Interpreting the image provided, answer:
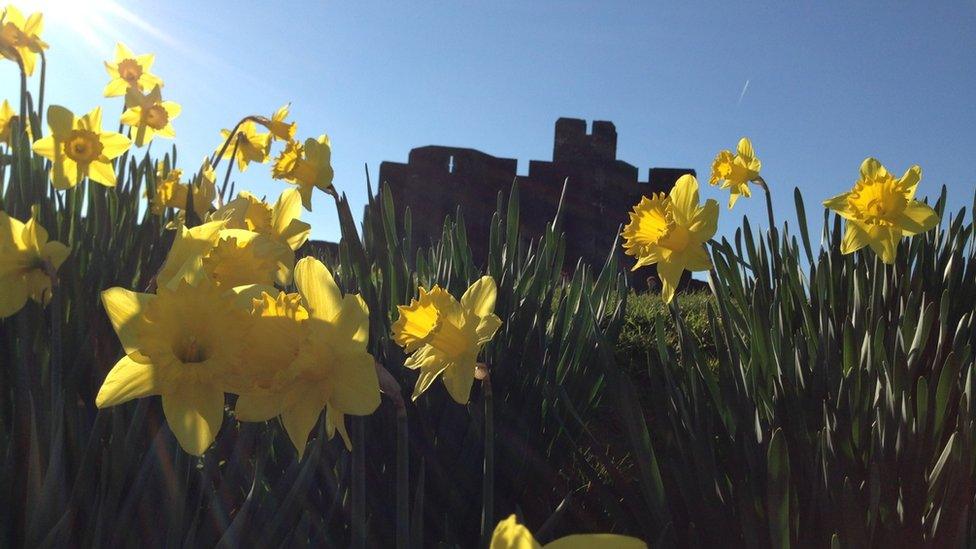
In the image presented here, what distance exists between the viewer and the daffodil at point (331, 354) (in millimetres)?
660

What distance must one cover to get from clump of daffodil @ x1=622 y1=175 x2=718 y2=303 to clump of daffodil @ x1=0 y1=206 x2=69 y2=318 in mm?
933

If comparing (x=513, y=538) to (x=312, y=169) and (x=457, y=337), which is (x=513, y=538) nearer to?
(x=457, y=337)

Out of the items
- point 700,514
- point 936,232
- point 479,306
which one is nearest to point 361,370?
point 479,306

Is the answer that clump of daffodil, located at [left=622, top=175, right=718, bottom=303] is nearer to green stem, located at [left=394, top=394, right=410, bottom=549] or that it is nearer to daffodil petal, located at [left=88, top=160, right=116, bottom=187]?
green stem, located at [left=394, top=394, right=410, bottom=549]

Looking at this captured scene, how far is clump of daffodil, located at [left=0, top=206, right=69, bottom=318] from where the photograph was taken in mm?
897

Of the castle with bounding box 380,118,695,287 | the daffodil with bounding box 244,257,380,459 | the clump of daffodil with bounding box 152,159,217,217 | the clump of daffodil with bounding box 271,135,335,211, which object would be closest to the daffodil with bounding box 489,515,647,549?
the daffodil with bounding box 244,257,380,459

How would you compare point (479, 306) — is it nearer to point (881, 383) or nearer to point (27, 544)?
point (27, 544)

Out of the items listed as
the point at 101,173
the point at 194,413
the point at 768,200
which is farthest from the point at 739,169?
the point at 194,413

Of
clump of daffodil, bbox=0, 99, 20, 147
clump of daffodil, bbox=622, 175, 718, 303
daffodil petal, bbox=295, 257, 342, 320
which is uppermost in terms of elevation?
clump of daffodil, bbox=0, 99, 20, 147

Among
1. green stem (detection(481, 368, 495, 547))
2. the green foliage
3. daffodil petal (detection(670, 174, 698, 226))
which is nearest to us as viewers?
green stem (detection(481, 368, 495, 547))

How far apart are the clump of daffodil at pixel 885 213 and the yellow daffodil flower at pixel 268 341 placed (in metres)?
1.36

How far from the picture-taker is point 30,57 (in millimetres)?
2186

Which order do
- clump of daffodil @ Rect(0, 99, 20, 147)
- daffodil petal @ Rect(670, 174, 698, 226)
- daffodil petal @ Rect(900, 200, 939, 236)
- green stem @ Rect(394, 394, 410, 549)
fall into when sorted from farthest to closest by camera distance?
clump of daffodil @ Rect(0, 99, 20, 147) < daffodil petal @ Rect(900, 200, 939, 236) < daffodil petal @ Rect(670, 174, 698, 226) < green stem @ Rect(394, 394, 410, 549)

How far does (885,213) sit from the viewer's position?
162 cm
